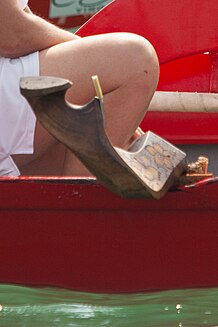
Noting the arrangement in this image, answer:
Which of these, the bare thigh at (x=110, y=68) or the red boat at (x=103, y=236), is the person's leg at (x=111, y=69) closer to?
the bare thigh at (x=110, y=68)

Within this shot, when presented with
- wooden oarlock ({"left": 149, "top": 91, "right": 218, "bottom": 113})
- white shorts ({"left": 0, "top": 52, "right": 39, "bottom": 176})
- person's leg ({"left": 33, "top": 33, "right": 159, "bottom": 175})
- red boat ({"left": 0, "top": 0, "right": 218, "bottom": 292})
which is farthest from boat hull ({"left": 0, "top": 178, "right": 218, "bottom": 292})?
wooden oarlock ({"left": 149, "top": 91, "right": 218, "bottom": 113})

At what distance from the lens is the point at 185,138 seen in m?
4.36

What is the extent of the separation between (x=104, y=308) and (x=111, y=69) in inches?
24.5

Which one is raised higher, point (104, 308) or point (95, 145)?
point (95, 145)

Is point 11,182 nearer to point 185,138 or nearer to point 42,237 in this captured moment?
point 42,237

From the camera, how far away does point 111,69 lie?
9.34ft

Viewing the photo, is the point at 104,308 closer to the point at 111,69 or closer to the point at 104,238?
the point at 104,238

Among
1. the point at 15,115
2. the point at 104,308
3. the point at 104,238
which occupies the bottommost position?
the point at 104,308

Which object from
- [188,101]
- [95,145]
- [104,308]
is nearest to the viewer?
[95,145]

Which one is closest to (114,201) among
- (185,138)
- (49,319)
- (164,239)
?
(164,239)

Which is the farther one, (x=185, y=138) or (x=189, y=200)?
(x=185, y=138)

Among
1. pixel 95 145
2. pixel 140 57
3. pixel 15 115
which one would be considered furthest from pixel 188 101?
pixel 95 145

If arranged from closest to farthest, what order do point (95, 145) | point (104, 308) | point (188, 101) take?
point (95, 145) < point (104, 308) < point (188, 101)

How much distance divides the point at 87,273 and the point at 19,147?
38 cm
